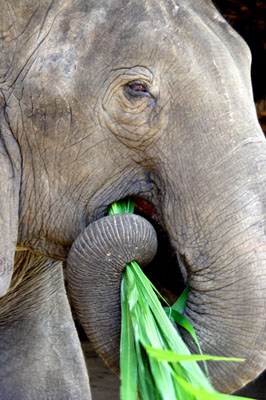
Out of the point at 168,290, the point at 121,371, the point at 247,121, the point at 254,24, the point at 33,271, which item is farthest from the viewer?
the point at 254,24

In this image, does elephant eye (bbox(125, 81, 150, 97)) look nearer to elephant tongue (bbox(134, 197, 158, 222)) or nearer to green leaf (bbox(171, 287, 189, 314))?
elephant tongue (bbox(134, 197, 158, 222))

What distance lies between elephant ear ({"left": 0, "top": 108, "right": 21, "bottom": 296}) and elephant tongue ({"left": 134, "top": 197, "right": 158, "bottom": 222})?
0.98 ft

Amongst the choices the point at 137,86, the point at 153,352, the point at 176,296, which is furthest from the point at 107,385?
the point at 153,352

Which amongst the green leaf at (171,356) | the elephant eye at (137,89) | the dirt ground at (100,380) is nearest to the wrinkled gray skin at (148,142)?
the elephant eye at (137,89)

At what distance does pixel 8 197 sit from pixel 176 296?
1.63 feet

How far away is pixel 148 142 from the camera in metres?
3.34

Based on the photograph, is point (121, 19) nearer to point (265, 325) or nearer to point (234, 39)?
point (234, 39)

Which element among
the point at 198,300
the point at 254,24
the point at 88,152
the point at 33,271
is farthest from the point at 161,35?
the point at 254,24

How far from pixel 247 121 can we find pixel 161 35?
292mm

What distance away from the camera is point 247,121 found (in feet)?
10.7

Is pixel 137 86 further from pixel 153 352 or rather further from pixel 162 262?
pixel 153 352

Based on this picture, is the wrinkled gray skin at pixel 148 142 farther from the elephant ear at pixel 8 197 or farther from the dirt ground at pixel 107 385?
the dirt ground at pixel 107 385

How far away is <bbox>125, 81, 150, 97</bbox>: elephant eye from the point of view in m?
3.32

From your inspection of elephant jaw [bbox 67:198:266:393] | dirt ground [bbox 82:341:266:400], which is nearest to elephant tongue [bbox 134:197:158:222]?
elephant jaw [bbox 67:198:266:393]
